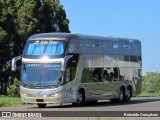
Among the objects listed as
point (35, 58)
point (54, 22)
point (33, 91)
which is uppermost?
point (54, 22)

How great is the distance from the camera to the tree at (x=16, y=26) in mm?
54594

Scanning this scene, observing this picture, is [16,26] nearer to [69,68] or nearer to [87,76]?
[87,76]

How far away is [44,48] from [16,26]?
28.4m

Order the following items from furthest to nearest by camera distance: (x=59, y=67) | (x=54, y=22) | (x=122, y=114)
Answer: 1. (x=54, y=22)
2. (x=59, y=67)
3. (x=122, y=114)

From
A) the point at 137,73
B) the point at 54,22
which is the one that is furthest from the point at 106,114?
the point at 54,22

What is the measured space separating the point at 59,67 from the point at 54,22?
33948 millimetres

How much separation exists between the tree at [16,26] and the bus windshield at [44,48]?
962 inches

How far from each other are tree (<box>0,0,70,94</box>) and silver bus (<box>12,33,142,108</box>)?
22.5m

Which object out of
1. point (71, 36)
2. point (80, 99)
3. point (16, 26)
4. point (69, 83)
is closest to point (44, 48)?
point (71, 36)

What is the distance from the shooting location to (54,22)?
61.1 meters

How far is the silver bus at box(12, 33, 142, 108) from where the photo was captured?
27.7 meters

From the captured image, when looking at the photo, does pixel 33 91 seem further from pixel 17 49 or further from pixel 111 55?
pixel 17 49

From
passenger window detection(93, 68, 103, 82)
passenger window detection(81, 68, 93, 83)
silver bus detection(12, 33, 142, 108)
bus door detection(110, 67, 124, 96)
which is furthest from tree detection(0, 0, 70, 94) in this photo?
passenger window detection(81, 68, 93, 83)

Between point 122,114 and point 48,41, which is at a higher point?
point 48,41
